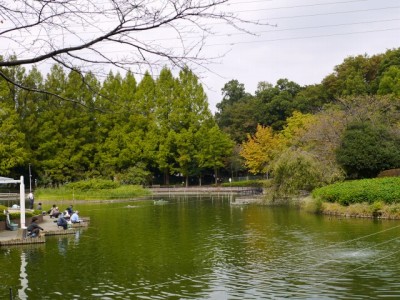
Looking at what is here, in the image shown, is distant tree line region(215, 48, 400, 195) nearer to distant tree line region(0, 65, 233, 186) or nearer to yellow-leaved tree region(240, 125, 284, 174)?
yellow-leaved tree region(240, 125, 284, 174)

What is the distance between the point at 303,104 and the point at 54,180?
97.4ft

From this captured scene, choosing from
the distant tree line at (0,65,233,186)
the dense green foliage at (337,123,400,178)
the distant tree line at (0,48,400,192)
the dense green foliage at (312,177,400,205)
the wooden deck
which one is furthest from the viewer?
the distant tree line at (0,65,233,186)

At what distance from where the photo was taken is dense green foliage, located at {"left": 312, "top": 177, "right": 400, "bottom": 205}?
2388cm

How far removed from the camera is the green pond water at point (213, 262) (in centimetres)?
1051

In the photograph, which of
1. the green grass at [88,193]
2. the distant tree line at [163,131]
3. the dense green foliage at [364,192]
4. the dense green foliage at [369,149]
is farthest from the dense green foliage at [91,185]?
the dense green foliage at [364,192]

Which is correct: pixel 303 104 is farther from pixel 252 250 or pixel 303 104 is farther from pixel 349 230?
pixel 252 250

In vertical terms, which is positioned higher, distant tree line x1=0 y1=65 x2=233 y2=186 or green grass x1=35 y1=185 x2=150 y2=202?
distant tree line x1=0 y1=65 x2=233 y2=186

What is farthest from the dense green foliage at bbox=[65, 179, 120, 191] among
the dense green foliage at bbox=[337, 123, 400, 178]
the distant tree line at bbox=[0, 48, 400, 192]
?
the dense green foliage at bbox=[337, 123, 400, 178]

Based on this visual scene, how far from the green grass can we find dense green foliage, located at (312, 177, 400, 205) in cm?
2051

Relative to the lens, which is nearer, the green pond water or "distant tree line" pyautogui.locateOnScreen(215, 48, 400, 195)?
the green pond water

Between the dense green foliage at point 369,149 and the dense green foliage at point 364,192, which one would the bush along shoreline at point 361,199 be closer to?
the dense green foliage at point 364,192

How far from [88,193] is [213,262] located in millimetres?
31420

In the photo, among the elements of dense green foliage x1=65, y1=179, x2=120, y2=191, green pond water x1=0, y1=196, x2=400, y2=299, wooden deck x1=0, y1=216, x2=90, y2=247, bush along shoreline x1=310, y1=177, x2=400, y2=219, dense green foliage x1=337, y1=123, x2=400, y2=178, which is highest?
dense green foliage x1=337, y1=123, x2=400, y2=178

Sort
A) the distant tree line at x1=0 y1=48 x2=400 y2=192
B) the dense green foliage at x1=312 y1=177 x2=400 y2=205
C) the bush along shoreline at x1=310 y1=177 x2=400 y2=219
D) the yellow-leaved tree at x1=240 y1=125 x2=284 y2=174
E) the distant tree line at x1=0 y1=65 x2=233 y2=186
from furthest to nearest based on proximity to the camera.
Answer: the distant tree line at x1=0 y1=65 x2=233 y2=186
the yellow-leaved tree at x1=240 y1=125 x2=284 y2=174
the distant tree line at x1=0 y1=48 x2=400 y2=192
the dense green foliage at x1=312 y1=177 x2=400 y2=205
the bush along shoreline at x1=310 y1=177 x2=400 y2=219
